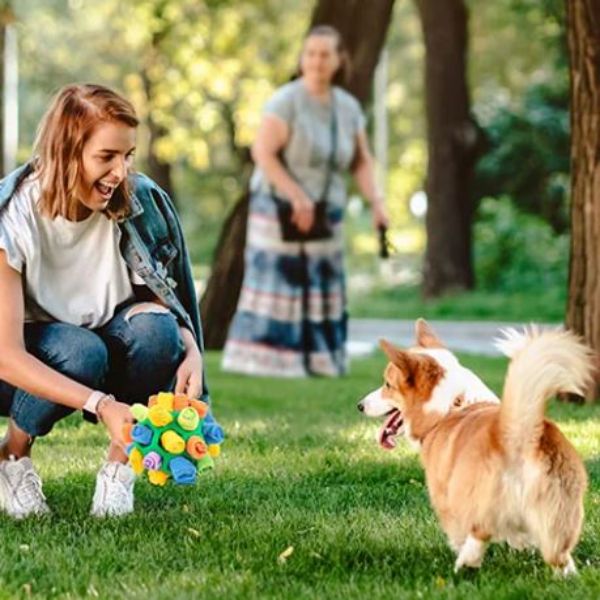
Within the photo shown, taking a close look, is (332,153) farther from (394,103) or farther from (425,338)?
(394,103)

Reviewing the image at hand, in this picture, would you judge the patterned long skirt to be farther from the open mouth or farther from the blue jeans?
the open mouth

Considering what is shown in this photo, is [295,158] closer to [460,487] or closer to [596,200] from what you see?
[596,200]

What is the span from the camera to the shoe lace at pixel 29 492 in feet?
17.0

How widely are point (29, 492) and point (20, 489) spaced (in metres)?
0.03

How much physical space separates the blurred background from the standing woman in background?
263 centimetres

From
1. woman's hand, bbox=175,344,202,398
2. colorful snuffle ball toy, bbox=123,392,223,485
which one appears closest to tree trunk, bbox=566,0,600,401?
woman's hand, bbox=175,344,202,398

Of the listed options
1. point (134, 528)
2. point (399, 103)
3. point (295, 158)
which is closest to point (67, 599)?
point (134, 528)

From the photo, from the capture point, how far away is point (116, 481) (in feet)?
16.9

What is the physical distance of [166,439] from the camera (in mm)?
4512

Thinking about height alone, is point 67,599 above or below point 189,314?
below

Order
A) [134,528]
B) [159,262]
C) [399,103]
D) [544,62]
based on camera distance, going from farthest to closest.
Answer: [399,103] < [544,62] < [159,262] < [134,528]

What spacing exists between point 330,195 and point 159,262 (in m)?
5.85

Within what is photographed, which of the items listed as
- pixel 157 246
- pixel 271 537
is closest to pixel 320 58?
pixel 157 246

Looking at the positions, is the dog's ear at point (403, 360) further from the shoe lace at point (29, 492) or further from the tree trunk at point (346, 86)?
the tree trunk at point (346, 86)
